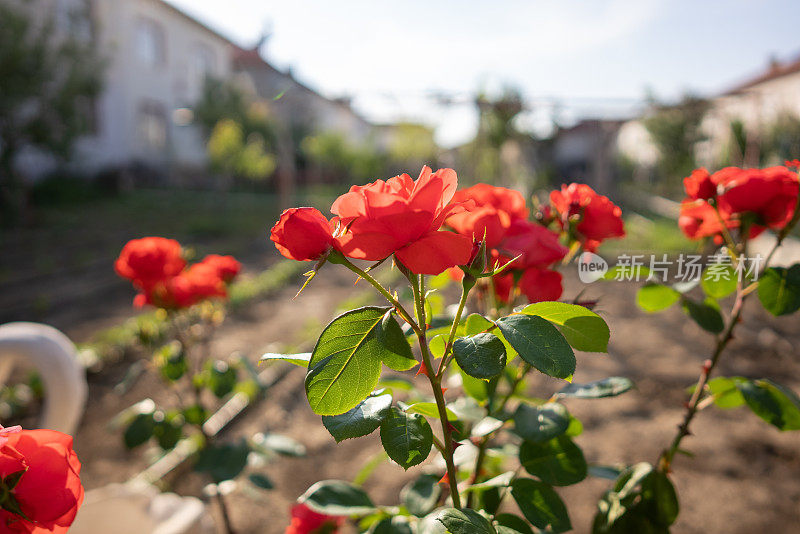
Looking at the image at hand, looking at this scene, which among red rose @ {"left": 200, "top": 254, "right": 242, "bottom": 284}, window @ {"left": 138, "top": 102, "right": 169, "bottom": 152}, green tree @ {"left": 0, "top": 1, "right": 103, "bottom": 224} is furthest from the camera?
window @ {"left": 138, "top": 102, "right": 169, "bottom": 152}

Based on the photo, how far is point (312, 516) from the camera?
3.21ft

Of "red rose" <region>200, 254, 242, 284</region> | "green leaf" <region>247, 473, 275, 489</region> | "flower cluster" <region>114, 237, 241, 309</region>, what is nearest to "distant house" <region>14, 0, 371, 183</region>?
"red rose" <region>200, 254, 242, 284</region>

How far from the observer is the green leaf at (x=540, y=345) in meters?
0.45

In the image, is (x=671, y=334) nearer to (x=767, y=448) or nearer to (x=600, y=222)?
(x=767, y=448)

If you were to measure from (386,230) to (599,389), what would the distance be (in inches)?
18.7

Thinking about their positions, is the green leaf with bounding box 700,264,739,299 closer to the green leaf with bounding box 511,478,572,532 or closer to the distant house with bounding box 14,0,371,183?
the green leaf with bounding box 511,478,572,532

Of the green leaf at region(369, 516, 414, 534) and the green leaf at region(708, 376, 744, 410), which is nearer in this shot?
the green leaf at region(369, 516, 414, 534)

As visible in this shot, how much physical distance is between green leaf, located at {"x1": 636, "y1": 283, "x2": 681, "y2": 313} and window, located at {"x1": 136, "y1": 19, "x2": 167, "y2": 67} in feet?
49.0

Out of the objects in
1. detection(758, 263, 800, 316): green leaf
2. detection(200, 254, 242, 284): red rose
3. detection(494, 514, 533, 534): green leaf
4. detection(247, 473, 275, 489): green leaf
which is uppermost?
detection(758, 263, 800, 316): green leaf

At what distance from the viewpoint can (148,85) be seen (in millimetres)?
13242

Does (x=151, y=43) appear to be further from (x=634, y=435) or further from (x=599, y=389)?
(x=599, y=389)

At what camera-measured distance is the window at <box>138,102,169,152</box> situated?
13.5m

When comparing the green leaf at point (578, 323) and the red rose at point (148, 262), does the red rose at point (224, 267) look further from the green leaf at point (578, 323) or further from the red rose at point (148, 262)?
the green leaf at point (578, 323)

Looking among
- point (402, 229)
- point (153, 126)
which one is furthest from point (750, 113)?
point (153, 126)
